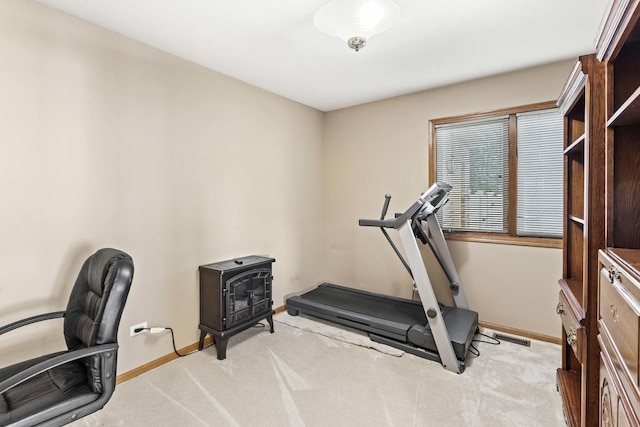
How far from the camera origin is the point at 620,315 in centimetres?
104

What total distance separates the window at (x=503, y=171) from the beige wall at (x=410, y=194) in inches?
5.2

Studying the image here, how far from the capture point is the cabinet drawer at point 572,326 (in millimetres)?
1534

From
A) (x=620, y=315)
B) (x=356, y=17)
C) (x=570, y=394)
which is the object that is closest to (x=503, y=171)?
(x=570, y=394)

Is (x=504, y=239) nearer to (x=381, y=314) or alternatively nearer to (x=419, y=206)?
(x=419, y=206)

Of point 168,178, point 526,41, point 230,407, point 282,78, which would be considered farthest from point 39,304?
point 526,41

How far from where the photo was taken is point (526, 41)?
2.40 metres

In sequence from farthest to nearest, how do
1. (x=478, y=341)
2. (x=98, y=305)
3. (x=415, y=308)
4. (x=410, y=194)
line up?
(x=410, y=194) < (x=415, y=308) < (x=478, y=341) < (x=98, y=305)

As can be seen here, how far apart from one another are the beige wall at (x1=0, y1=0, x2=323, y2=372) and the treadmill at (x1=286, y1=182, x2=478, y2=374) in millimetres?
1082

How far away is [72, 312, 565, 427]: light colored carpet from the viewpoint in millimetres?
1931

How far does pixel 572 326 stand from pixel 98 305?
251cm

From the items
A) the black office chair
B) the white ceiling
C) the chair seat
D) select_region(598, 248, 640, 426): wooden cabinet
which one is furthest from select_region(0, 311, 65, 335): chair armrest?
select_region(598, 248, 640, 426): wooden cabinet

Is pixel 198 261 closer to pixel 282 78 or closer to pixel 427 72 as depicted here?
pixel 282 78

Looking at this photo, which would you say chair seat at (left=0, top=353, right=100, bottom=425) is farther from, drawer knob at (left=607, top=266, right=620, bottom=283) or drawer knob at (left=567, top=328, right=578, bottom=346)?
drawer knob at (left=567, top=328, right=578, bottom=346)

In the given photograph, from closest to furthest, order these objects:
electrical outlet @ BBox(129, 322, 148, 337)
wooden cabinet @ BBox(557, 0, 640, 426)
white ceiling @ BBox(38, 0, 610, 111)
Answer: wooden cabinet @ BBox(557, 0, 640, 426) < white ceiling @ BBox(38, 0, 610, 111) < electrical outlet @ BBox(129, 322, 148, 337)
